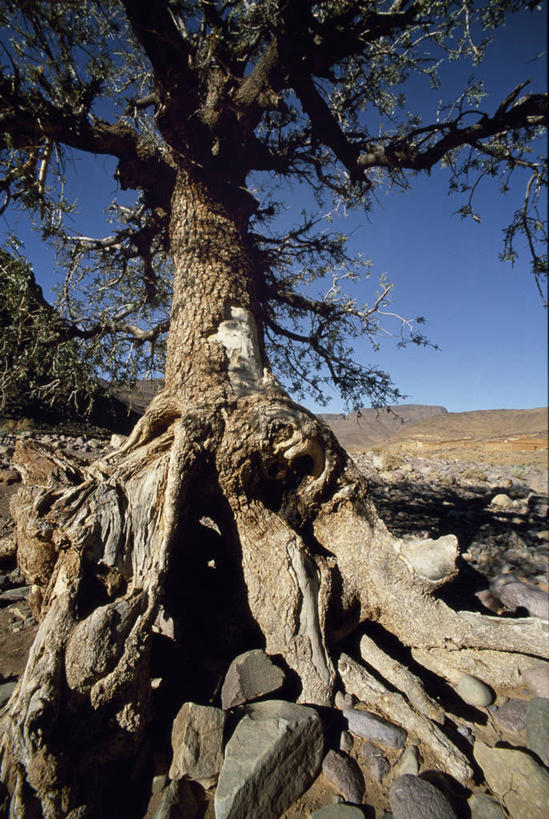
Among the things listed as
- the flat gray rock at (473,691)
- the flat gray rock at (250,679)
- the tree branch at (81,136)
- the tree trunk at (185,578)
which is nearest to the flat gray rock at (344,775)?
the tree trunk at (185,578)

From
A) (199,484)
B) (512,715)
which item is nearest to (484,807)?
(512,715)

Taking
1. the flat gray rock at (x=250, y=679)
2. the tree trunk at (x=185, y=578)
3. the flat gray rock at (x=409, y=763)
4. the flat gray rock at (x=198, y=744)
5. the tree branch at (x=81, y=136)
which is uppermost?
the tree branch at (x=81, y=136)

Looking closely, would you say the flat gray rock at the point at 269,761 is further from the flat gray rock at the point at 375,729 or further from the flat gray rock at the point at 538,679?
the flat gray rock at the point at 538,679

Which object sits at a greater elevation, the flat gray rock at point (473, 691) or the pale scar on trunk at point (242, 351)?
the pale scar on trunk at point (242, 351)

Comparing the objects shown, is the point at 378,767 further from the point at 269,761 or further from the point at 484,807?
the point at 269,761

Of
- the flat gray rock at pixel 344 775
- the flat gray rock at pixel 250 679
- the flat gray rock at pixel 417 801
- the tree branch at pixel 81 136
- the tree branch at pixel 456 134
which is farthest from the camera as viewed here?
the tree branch at pixel 456 134

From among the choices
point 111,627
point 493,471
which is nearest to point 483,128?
point 111,627

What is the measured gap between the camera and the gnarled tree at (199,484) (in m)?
Result: 1.93

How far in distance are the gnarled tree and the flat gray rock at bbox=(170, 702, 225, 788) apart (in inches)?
9.3

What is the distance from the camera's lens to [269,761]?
1.70m

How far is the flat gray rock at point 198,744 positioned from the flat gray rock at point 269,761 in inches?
4.8

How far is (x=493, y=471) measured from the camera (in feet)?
40.6

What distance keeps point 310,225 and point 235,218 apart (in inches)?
101

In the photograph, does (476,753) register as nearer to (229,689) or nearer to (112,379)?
(229,689)
